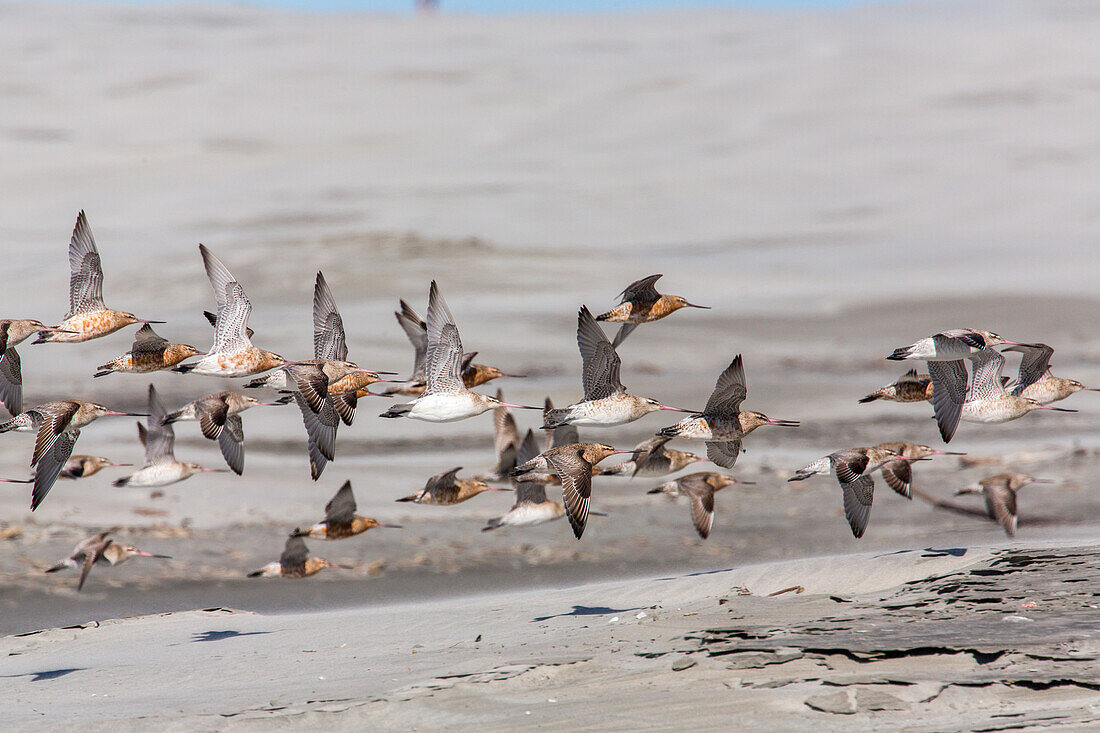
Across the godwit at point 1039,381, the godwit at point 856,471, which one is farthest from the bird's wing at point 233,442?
the godwit at point 1039,381

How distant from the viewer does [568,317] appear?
22.5 m

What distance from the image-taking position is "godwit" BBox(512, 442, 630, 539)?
838 centimetres

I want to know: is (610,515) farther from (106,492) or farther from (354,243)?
(354,243)

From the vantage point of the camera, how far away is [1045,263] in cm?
2631

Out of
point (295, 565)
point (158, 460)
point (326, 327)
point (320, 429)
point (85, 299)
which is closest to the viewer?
point (85, 299)

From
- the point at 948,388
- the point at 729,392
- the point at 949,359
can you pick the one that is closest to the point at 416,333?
the point at 729,392

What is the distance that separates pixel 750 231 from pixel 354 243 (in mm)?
9512

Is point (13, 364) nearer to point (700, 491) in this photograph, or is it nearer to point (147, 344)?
point (147, 344)

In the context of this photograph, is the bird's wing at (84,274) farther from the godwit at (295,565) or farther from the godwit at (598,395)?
the godwit at (598,395)

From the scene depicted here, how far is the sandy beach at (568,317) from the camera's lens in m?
7.19

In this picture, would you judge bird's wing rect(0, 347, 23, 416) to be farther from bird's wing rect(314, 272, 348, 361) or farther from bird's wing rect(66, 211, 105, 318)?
bird's wing rect(314, 272, 348, 361)

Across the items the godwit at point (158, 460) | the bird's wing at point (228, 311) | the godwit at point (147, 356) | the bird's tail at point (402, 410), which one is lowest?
the godwit at point (158, 460)

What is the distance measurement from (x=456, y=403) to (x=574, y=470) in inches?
55.1

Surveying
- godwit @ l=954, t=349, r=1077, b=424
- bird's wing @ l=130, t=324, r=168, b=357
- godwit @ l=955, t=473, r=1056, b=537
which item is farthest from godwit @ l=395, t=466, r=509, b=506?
godwit @ l=955, t=473, r=1056, b=537
